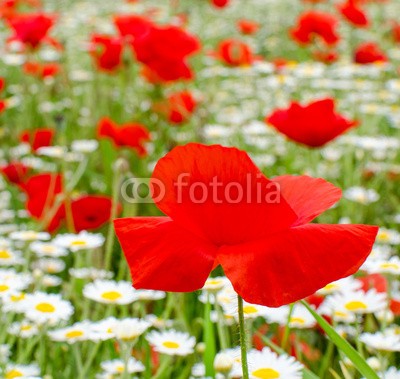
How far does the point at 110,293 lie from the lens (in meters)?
0.78

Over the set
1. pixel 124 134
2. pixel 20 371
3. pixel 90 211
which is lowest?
pixel 20 371

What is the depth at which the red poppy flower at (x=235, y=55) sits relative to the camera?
5.80 feet

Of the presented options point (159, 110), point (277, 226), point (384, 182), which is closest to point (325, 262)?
point (277, 226)

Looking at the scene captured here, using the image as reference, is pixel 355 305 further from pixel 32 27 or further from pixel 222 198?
pixel 32 27

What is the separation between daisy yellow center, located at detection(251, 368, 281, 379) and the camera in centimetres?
58

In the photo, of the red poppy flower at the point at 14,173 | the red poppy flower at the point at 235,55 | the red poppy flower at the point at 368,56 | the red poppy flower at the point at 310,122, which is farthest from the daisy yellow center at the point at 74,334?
the red poppy flower at the point at 368,56

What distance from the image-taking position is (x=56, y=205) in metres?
1.01

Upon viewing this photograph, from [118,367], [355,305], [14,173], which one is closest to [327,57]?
[14,173]

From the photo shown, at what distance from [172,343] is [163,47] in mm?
770

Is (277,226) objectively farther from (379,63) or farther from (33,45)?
(379,63)

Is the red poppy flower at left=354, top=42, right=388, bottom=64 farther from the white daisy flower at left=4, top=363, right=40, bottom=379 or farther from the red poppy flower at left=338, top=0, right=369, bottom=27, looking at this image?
the white daisy flower at left=4, top=363, right=40, bottom=379

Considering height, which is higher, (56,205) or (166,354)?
(56,205)

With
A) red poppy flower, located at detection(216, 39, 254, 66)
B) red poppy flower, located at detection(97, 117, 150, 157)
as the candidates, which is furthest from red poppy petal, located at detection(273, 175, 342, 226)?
red poppy flower, located at detection(216, 39, 254, 66)

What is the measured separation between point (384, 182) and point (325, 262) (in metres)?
1.13
